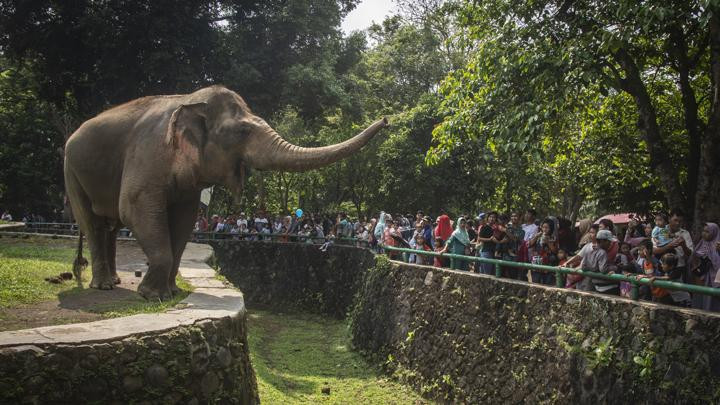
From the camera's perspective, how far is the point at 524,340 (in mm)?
8953

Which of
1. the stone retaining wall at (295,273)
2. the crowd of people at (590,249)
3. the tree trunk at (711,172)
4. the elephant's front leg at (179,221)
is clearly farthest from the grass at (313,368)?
the tree trunk at (711,172)

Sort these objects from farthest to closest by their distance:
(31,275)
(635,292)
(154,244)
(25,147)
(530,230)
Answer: (25,147) → (530,230) → (31,275) → (154,244) → (635,292)

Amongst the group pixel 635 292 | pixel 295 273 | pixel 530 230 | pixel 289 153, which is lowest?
pixel 295 273

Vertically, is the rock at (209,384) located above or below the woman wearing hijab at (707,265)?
below

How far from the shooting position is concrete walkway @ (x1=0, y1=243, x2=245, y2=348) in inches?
186

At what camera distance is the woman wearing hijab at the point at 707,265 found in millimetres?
6777

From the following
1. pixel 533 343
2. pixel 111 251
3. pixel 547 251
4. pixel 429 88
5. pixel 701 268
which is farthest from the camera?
pixel 429 88

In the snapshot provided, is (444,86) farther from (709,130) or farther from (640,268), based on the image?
(640,268)

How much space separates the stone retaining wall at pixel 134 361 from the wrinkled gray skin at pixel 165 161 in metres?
1.72

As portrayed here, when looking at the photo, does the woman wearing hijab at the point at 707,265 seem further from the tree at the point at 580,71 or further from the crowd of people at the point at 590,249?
the tree at the point at 580,71

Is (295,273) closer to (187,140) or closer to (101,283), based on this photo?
(101,283)

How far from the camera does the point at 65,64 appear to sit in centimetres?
2095

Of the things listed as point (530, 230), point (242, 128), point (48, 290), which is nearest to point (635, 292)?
point (530, 230)

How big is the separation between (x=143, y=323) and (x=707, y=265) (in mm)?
6146
